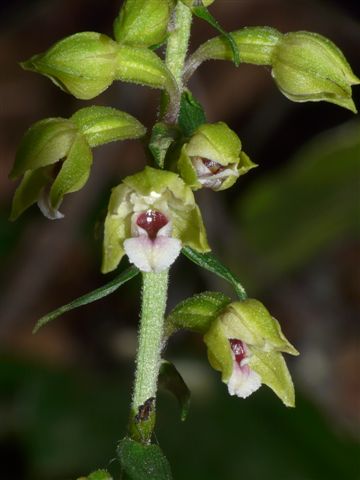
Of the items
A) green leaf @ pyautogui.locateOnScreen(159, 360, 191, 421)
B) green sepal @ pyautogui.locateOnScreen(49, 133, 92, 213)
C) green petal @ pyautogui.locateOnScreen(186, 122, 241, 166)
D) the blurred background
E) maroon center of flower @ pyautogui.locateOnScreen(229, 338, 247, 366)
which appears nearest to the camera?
green petal @ pyautogui.locateOnScreen(186, 122, 241, 166)

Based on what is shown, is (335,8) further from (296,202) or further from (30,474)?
(30,474)

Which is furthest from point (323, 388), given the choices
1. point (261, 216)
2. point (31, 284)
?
point (31, 284)

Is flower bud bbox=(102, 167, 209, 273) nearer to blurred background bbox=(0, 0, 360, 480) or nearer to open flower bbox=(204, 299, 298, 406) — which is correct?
open flower bbox=(204, 299, 298, 406)

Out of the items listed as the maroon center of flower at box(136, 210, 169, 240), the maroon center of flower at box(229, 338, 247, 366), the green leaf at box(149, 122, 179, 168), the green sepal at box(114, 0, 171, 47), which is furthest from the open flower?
the green sepal at box(114, 0, 171, 47)

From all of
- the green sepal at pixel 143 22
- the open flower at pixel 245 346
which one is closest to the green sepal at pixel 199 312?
the open flower at pixel 245 346

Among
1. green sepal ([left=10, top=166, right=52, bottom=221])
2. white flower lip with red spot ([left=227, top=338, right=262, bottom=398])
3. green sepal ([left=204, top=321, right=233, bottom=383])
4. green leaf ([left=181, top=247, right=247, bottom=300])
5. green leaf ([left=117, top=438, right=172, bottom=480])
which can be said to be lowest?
green leaf ([left=117, top=438, right=172, bottom=480])

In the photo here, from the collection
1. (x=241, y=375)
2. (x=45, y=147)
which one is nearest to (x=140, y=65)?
(x=45, y=147)
